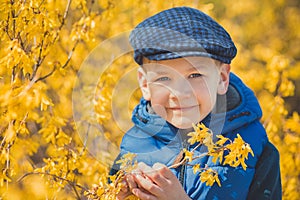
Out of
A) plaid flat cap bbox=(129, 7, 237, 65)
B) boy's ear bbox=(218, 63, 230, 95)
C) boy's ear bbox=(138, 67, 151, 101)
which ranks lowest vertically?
boy's ear bbox=(218, 63, 230, 95)

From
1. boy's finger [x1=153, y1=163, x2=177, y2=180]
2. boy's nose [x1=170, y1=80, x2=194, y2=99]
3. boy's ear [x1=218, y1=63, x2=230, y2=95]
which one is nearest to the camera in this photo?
boy's finger [x1=153, y1=163, x2=177, y2=180]

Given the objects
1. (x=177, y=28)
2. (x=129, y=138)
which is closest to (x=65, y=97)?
(x=129, y=138)

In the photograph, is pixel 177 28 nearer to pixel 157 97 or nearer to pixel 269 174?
pixel 157 97

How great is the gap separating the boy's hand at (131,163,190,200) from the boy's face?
273mm

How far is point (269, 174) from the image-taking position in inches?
87.3

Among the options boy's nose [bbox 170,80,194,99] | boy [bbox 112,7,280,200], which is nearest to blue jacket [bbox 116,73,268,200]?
boy [bbox 112,7,280,200]

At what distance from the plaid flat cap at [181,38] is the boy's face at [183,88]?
0.03 m

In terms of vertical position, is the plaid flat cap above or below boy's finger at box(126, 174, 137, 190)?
above

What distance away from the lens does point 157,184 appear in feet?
6.27

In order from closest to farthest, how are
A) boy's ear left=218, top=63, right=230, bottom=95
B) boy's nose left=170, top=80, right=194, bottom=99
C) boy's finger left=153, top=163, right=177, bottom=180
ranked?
boy's finger left=153, top=163, right=177, bottom=180 < boy's nose left=170, top=80, right=194, bottom=99 < boy's ear left=218, top=63, right=230, bottom=95

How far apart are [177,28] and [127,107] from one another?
1548 millimetres

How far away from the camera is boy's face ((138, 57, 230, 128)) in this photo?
81.1 inches

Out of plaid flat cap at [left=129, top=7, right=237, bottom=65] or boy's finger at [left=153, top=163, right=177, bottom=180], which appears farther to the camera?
plaid flat cap at [left=129, top=7, right=237, bottom=65]

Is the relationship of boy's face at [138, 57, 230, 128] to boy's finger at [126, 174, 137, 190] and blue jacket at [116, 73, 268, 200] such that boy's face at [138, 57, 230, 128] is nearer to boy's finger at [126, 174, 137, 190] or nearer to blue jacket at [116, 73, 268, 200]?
blue jacket at [116, 73, 268, 200]
